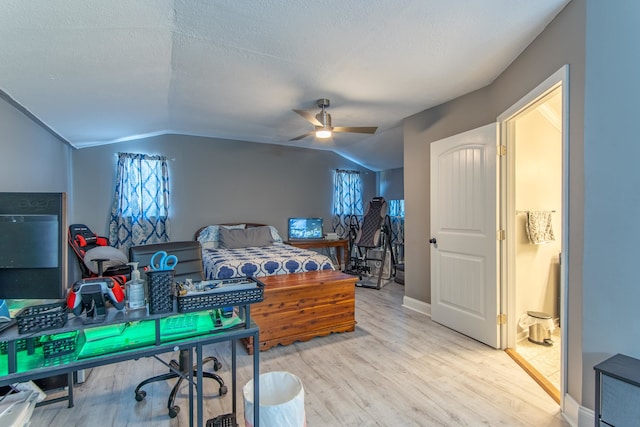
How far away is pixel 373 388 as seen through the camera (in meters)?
2.23

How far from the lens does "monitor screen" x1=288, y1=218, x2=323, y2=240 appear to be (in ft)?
19.7

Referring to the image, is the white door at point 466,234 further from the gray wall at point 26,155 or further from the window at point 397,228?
the gray wall at point 26,155

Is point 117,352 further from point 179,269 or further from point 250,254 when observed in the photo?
point 250,254

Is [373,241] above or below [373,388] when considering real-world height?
above

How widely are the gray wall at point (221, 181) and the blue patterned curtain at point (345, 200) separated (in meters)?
0.14

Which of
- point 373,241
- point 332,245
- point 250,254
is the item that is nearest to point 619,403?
point 250,254

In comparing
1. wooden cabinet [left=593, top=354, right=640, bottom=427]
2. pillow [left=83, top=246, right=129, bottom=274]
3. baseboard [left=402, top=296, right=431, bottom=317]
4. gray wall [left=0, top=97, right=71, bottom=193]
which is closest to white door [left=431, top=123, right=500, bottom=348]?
baseboard [left=402, top=296, right=431, bottom=317]

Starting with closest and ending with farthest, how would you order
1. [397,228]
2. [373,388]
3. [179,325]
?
[179,325]
[373,388]
[397,228]

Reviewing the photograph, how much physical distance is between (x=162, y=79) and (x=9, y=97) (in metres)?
1.08

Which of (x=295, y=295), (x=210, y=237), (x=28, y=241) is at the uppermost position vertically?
(x=28, y=241)

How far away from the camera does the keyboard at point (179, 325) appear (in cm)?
143

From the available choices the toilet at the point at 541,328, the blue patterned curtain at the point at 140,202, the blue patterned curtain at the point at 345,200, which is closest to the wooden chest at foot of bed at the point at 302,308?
the toilet at the point at 541,328

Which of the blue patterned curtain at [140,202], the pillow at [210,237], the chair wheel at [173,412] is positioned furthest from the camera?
the pillow at [210,237]

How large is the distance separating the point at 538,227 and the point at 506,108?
4.03ft
